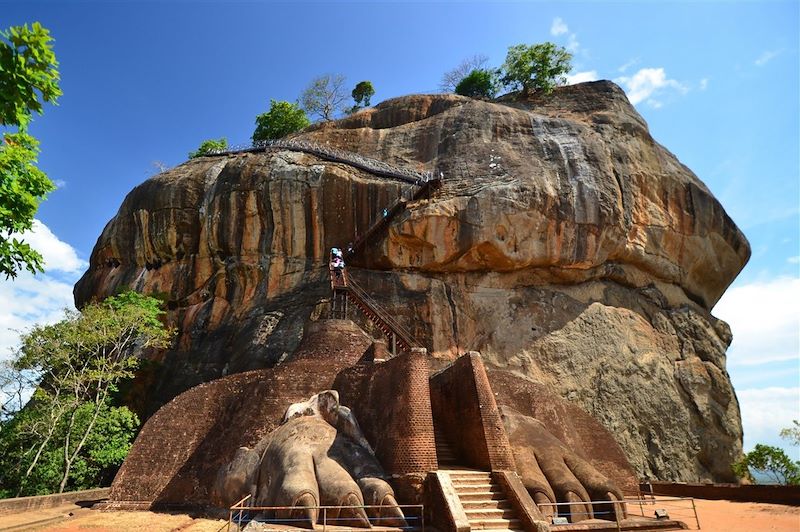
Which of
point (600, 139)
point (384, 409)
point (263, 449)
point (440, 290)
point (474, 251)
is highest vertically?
point (600, 139)

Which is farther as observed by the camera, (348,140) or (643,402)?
(348,140)

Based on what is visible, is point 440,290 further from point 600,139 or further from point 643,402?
point 600,139

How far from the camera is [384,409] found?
10.8 meters

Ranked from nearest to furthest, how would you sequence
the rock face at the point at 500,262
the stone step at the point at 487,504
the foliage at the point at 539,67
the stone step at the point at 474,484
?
the stone step at the point at 487,504 → the stone step at the point at 474,484 → the rock face at the point at 500,262 → the foliage at the point at 539,67

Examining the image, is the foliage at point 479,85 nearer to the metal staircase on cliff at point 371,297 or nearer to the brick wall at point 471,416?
the metal staircase on cliff at point 371,297

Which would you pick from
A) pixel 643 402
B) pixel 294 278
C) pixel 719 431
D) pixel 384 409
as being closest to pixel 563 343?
pixel 643 402

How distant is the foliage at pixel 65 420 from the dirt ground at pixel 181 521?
329 centimetres

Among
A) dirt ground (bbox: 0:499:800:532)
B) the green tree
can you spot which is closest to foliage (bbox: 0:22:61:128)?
the green tree

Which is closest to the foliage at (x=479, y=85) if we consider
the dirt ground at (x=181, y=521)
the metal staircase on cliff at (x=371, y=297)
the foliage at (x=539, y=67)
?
the foliage at (x=539, y=67)

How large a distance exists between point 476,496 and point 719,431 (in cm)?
1984

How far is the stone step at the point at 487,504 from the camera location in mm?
8844

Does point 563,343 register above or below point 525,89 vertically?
below

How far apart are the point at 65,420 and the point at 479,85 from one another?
35714 millimetres

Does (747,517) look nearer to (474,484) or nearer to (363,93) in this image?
(474,484)
